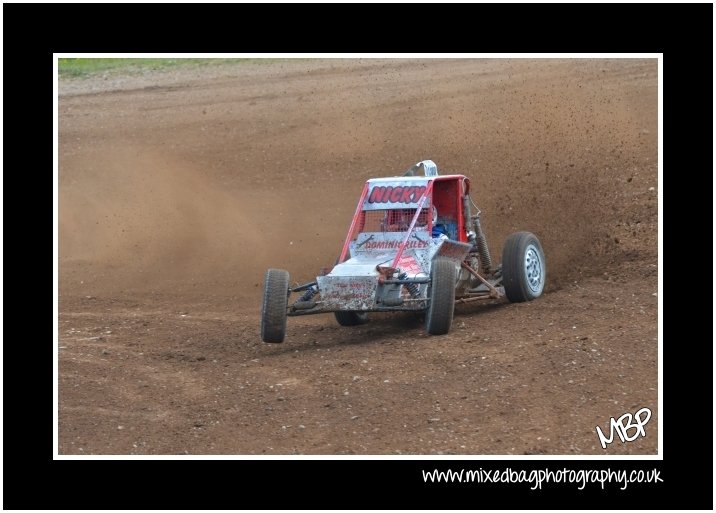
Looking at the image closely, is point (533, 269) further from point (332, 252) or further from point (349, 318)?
point (332, 252)

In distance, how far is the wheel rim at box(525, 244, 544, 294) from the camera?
12.0 m

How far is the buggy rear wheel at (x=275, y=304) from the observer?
34.6 feet

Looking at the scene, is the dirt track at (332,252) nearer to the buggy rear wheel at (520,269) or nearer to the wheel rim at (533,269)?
the buggy rear wheel at (520,269)

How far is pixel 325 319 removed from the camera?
41.4ft

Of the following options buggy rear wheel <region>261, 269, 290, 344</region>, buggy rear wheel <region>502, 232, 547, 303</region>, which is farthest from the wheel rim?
buggy rear wheel <region>261, 269, 290, 344</region>

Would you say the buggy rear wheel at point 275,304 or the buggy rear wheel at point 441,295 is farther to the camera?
the buggy rear wheel at point 275,304

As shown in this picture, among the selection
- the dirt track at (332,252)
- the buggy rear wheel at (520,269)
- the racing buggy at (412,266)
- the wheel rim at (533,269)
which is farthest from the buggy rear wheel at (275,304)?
the wheel rim at (533,269)

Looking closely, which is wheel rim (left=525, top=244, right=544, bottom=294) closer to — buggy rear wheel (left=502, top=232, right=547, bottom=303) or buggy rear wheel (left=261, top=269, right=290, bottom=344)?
buggy rear wheel (left=502, top=232, right=547, bottom=303)

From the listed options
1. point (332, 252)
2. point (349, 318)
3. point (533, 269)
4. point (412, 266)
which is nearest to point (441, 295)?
point (412, 266)

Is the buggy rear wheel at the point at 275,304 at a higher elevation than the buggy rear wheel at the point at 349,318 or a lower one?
higher

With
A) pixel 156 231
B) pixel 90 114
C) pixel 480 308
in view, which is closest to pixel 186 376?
pixel 480 308

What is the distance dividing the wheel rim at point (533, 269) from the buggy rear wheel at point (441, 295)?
1.86 metres

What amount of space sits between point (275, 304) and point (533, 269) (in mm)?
3288

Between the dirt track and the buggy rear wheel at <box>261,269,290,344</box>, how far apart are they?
10.7 inches
